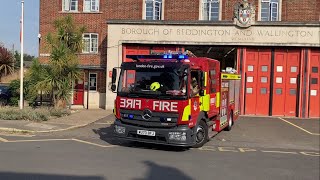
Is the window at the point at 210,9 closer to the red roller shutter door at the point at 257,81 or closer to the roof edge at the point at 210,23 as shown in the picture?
the roof edge at the point at 210,23

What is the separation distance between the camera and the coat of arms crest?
21.9 meters

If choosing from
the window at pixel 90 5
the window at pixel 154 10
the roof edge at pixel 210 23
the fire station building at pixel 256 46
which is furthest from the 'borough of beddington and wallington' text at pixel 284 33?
the window at pixel 90 5

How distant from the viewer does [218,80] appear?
43.5 ft

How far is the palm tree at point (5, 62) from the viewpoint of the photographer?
2556cm

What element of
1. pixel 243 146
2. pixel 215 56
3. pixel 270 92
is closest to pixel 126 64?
pixel 243 146

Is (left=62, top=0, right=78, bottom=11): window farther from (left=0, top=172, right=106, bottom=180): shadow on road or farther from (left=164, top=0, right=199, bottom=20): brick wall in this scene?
(left=0, top=172, right=106, bottom=180): shadow on road

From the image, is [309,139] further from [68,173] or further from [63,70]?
[63,70]

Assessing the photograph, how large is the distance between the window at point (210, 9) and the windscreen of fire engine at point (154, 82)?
14721 mm

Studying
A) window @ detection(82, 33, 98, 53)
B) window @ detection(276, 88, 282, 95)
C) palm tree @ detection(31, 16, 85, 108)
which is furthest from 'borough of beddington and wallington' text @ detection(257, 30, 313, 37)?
window @ detection(82, 33, 98, 53)

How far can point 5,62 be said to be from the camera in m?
25.6

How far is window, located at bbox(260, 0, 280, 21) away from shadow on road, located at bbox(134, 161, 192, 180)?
60.9 ft

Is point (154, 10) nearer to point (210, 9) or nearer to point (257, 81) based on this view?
point (210, 9)

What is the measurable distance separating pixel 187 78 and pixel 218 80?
9.40 feet

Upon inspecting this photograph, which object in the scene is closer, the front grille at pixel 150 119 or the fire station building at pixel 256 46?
the front grille at pixel 150 119
